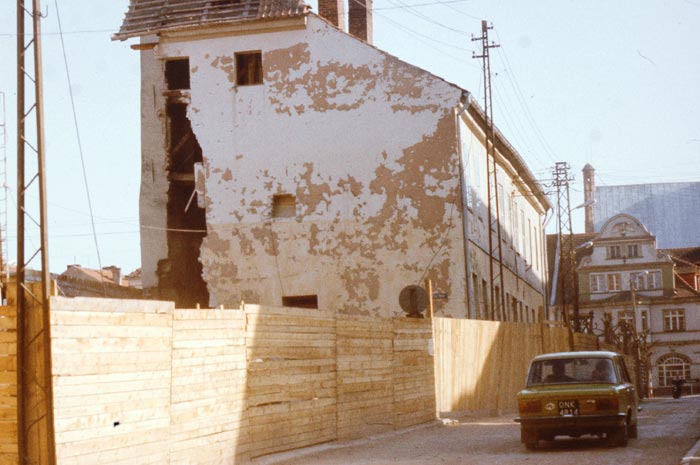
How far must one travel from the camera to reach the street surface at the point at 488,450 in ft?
54.7

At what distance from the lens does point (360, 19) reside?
4081 centimetres

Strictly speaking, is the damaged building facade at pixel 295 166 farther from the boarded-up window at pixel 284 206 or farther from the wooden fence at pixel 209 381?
the wooden fence at pixel 209 381

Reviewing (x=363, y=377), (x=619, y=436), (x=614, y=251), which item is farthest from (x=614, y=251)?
(x=619, y=436)

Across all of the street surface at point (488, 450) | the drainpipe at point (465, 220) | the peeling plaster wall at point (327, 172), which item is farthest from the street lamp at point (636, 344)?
the street surface at point (488, 450)

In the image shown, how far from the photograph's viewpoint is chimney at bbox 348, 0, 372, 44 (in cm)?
4066

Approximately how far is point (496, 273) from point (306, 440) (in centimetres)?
2479

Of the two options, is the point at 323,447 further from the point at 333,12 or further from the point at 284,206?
the point at 333,12

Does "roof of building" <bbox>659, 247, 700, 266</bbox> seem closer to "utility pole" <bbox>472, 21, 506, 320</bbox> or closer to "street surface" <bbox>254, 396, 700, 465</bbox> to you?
"utility pole" <bbox>472, 21, 506, 320</bbox>

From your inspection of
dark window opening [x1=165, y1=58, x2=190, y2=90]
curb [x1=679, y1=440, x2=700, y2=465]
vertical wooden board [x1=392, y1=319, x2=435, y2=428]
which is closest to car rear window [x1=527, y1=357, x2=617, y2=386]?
curb [x1=679, y1=440, x2=700, y2=465]

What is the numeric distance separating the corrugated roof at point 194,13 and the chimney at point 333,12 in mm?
3254

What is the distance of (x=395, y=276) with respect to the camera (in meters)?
35.1

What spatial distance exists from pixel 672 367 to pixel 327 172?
184ft

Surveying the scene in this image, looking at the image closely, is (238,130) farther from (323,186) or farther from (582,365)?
(582,365)

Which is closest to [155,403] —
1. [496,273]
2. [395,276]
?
[395,276]
